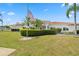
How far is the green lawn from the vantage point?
640cm

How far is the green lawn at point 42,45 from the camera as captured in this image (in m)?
6.40

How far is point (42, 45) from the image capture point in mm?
6457

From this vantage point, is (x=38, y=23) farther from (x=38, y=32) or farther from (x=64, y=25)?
(x=64, y=25)

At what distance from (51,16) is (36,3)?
1.17 feet

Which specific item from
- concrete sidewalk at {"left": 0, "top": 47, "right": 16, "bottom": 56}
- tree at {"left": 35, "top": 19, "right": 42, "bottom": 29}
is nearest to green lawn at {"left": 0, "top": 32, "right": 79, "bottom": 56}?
concrete sidewalk at {"left": 0, "top": 47, "right": 16, "bottom": 56}

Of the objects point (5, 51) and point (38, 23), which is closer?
point (5, 51)

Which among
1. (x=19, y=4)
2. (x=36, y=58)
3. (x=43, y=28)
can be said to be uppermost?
(x=19, y=4)

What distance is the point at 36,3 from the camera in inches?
251

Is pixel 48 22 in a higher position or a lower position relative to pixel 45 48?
higher

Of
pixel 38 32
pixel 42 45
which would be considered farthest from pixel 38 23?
pixel 42 45

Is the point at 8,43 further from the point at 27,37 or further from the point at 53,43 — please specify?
the point at 53,43

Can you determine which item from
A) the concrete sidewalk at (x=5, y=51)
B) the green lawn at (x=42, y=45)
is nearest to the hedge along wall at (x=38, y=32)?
the green lawn at (x=42, y=45)

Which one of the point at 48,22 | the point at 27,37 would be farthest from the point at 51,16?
the point at 27,37

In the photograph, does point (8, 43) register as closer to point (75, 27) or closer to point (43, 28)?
point (43, 28)
